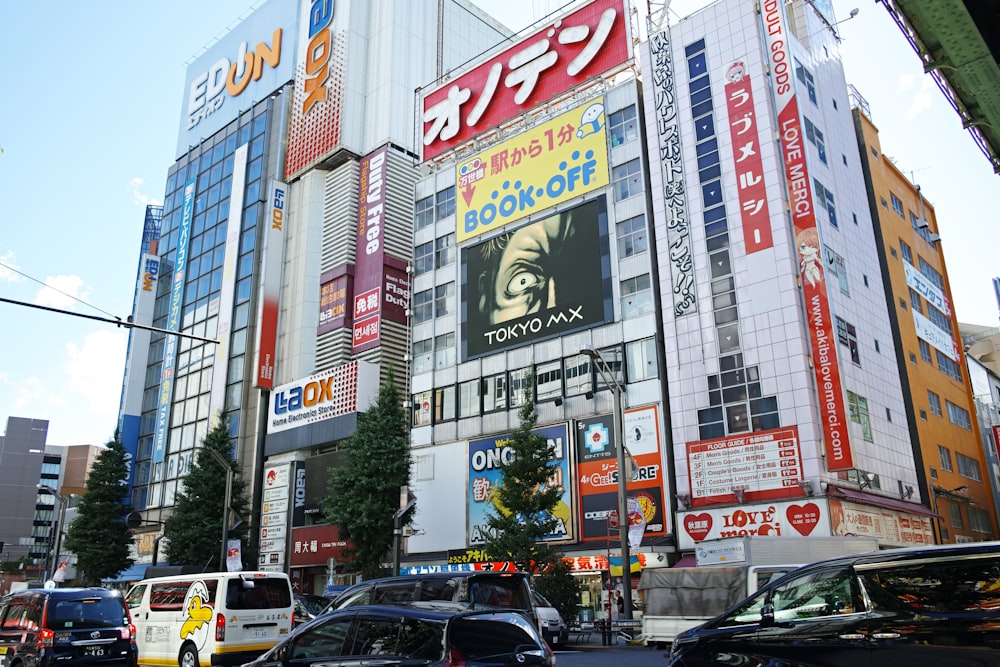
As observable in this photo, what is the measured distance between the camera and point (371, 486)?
40594 millimetres

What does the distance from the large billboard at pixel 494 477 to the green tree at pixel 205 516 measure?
16.4 m

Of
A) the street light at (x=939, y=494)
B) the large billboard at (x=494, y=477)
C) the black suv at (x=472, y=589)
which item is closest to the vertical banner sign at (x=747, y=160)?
the large billboard at (x=494, y=477)

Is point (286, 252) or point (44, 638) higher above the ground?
point (286, 252)

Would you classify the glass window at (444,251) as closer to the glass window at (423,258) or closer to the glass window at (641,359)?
the glass window at (423,258)

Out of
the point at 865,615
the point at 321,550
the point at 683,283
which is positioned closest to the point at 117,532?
the point at 321,550

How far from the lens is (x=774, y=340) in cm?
3281

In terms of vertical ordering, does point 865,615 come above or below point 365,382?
below

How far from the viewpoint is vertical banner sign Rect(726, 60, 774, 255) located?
34.2 m

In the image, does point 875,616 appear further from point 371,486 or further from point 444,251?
point 444,251

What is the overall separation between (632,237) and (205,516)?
31.9m

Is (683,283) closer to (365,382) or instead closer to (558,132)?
(558,132)

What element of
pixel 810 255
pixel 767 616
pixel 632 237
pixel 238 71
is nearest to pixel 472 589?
pixel 767 616

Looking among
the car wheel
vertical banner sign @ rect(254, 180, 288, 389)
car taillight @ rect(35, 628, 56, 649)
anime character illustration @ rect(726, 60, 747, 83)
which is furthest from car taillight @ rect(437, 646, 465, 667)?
vertical banner sign @ rect(254, 180, 288, 389)

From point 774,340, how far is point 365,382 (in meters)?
25.6
